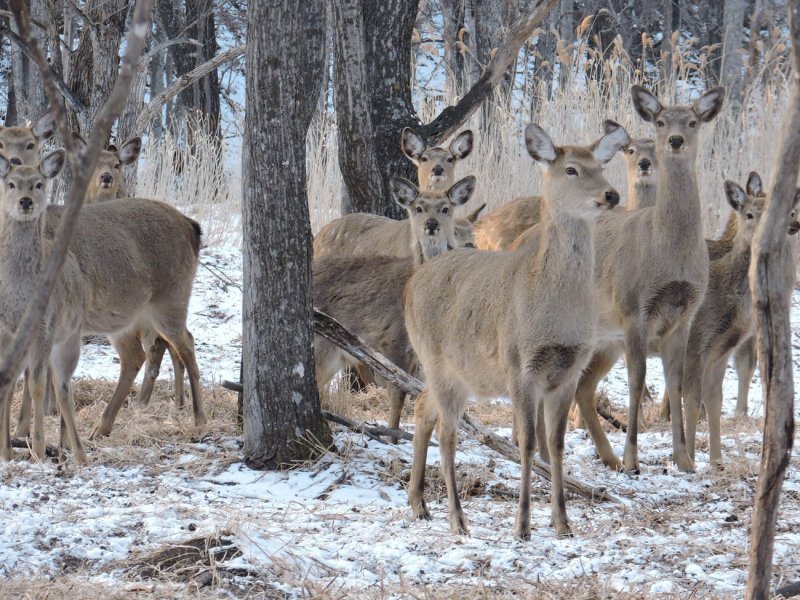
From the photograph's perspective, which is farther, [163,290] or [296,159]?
[163,290]

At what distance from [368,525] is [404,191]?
171 inches

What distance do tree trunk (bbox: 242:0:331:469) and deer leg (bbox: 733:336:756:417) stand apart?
4.15 m

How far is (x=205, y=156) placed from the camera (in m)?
15.1

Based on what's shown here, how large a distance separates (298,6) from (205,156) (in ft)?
29.9

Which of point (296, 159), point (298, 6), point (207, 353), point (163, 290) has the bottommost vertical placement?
point (207, 353)

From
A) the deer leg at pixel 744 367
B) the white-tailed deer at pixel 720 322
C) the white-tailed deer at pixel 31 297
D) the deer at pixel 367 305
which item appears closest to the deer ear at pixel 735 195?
the white-tailed deer at pixel 720 322

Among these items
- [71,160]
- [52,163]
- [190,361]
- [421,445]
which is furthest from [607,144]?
[71,160]

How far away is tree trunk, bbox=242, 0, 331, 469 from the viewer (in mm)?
6207

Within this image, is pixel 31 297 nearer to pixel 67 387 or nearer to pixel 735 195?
pixel 67 387

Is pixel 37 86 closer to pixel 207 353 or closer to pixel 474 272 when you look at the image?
pixel 207 353

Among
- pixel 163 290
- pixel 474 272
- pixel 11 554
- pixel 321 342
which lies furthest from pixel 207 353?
pixel 11 554

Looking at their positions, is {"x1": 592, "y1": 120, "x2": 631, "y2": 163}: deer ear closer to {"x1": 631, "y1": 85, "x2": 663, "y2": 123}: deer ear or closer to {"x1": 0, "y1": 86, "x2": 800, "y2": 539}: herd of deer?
{"x1": 0, "y1": 86, "x2": 800, "y2": 539}: herd of deer

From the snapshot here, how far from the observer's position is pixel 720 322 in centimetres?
798

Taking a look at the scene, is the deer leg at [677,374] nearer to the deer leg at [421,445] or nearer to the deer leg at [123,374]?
the deer leg at [421,445]
